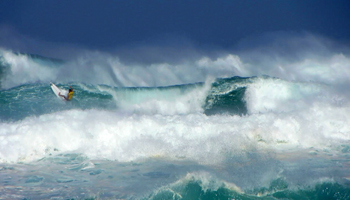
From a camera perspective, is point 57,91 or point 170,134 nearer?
point 170,134

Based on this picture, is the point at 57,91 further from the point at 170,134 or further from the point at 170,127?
the point at 170,134

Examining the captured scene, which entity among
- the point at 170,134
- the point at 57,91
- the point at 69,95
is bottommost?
the point at 170,134

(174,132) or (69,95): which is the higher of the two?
(69,95)

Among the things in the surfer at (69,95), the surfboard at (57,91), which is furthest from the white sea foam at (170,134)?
the surfboard at (57,91)

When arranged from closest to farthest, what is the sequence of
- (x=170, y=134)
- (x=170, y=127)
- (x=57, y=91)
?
(x=170, y=134)
(x=170, y=127)
(x=57, y=91)

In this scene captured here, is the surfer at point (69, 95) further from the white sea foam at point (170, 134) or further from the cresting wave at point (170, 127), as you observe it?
the white sea foam at point (170, 134)

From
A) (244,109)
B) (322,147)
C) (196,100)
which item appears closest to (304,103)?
(244,109)

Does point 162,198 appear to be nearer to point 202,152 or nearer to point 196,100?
point 202,152

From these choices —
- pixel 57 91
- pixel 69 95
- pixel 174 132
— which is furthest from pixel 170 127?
pixel 57 91

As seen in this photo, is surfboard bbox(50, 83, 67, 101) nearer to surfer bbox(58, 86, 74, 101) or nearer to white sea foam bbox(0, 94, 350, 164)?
surfer bbox(58, 86, 74, 101)

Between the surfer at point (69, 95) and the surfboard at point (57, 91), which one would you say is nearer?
the surfer at point (69, 95)
